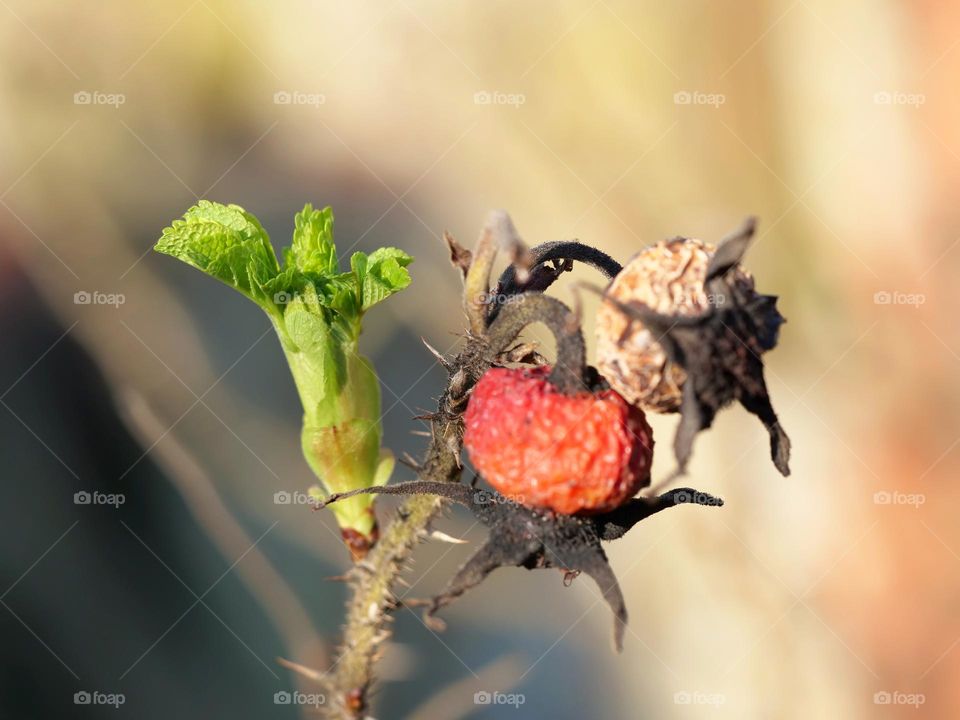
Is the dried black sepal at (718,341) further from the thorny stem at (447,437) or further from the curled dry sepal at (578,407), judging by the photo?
the thorny stem at (447,437)

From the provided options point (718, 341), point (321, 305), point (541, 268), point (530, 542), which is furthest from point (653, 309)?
point (321, 305)

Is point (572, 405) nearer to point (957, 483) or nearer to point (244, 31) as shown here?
point (244, 31)

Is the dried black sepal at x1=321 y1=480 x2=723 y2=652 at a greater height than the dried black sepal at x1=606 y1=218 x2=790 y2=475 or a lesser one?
lesser

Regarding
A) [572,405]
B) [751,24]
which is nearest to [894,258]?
[751,24]

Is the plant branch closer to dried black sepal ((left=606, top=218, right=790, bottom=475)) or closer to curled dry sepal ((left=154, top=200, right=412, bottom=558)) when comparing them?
curled dry sepal ((left=154, top=200, right=412, bottom=558))

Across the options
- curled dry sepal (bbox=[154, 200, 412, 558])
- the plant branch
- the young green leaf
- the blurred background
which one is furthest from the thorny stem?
the blurred background
